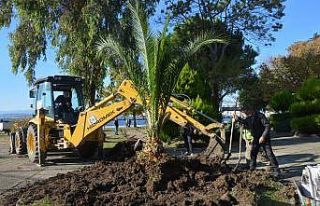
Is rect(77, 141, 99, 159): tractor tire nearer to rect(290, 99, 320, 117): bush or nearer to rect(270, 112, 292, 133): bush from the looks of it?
rect(290, 99, 320, 117): bush

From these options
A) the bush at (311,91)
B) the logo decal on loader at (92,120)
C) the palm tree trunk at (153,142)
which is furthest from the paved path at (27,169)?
the bush at (311,91)

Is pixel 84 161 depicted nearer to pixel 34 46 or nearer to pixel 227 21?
pixel 34 46

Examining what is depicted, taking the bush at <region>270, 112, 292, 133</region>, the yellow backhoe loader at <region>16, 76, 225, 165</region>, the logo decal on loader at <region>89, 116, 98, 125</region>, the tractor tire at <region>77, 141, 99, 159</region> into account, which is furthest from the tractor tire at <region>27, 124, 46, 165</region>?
the bush at <region>270, 112, 292, 133</region>

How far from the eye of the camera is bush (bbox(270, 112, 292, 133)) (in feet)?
100

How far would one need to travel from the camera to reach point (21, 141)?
20438mm

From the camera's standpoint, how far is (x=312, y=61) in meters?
43.3

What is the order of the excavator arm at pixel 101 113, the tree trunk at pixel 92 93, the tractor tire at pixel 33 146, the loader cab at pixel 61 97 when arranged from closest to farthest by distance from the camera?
the excavator arm at pixel 101 113, the tractor tire at pixel 33 146, the loader cab at pixel 61 97, the tree trunk at pixel 92 93

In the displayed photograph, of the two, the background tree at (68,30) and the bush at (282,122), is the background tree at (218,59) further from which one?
the background tree at (68,30)

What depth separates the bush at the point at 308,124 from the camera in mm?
25641

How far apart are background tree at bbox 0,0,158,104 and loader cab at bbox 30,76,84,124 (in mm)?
3444

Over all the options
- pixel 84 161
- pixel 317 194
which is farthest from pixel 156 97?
pixel 84 161

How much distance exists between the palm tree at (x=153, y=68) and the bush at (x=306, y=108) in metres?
16.3

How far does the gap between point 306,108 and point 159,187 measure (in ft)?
60.0

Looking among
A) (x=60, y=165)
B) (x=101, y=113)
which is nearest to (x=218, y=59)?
(x=60, y=165)
